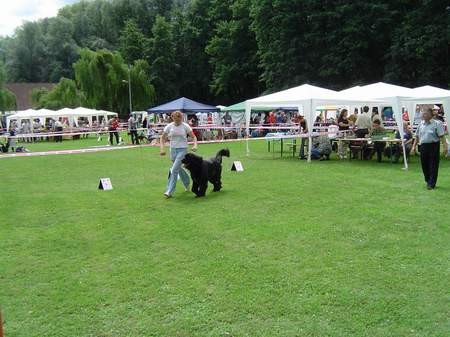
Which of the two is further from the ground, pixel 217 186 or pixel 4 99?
pixel 4 99

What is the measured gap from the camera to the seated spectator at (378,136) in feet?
50.7

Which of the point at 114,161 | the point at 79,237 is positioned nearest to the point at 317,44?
the point at 114,161

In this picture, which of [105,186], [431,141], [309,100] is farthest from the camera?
[309,100]

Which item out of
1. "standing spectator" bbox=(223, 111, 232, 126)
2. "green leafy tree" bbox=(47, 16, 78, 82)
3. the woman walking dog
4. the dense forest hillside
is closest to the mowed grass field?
the woman walking dog

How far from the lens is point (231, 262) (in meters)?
5.66

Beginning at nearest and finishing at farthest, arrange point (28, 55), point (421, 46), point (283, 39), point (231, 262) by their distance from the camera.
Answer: point (231, 262), point (421, 46), point (283, 39), point (28, 55)

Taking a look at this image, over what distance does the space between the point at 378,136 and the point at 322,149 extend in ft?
5.87

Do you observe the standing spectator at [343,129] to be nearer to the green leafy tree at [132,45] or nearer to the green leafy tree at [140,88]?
the green leafy tree at [140,88]

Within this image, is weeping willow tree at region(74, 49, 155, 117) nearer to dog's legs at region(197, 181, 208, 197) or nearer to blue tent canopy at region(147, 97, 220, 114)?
blue tent canopy at region(147, 97, 220, 114)

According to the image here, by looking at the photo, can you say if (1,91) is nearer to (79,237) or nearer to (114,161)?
(114,161)

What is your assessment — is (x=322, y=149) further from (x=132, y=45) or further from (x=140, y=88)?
(x=132, y=45)

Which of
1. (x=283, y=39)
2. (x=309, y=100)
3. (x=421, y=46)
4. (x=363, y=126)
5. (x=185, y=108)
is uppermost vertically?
(x=283, y=39)

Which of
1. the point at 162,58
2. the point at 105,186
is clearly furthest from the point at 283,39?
the point at 105,186

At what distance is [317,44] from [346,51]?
272 centimetres
